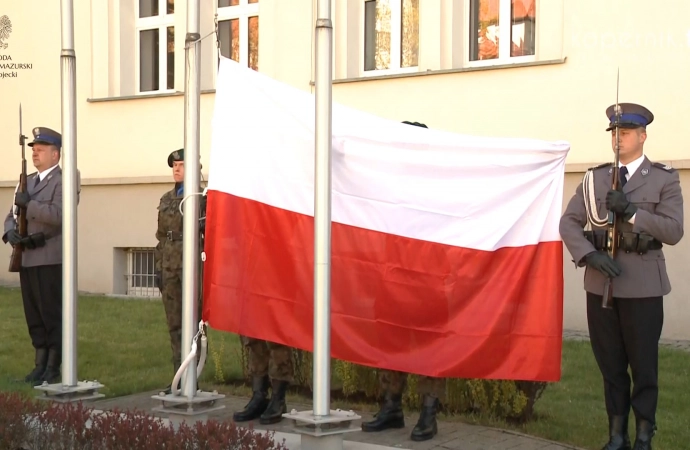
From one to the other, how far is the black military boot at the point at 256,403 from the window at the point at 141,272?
27.7 feet

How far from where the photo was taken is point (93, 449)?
16.8 ft

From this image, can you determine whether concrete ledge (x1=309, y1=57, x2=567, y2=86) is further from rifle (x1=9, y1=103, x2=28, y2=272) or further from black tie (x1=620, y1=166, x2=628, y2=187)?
black tie (x1=620, y1=166, x2=628, y2=187)

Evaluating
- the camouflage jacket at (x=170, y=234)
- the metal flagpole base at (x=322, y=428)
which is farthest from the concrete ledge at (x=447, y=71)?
the metal flagpole base at (x=322, y=428)

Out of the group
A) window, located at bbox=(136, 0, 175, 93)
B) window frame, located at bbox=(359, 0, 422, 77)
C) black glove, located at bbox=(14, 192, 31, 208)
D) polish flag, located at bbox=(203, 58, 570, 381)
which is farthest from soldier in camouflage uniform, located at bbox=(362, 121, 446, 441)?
window, located at bbox=(136, 0, 175, 93)

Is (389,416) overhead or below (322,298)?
below

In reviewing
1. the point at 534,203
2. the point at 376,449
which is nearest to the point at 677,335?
the point at 534,203

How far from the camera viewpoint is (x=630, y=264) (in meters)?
5.80

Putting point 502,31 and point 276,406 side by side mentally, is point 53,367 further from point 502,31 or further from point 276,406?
point 502,31

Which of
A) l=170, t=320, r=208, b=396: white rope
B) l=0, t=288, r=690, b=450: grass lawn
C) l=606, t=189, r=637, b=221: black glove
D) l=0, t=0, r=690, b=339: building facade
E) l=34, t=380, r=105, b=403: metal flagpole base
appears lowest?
l=0, t=288, r=690, b=450: grass lawn

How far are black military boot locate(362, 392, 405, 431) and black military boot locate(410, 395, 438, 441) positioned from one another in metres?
0.29

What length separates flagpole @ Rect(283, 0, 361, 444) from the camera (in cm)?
523

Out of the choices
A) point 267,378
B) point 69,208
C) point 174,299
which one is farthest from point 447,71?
point 69,208

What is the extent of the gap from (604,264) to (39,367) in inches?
192

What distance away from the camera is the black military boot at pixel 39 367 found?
8461 mm
